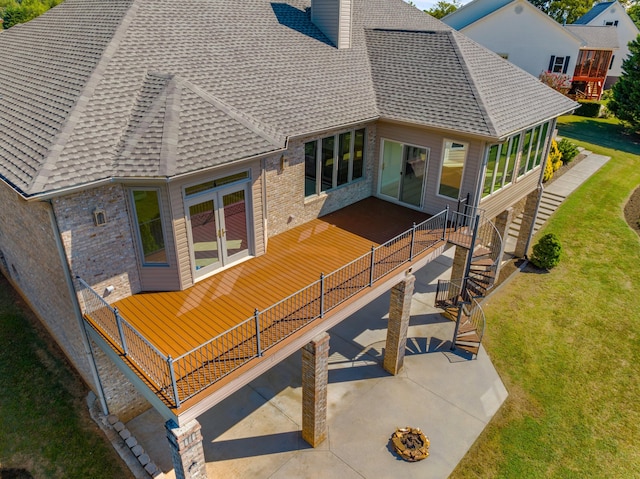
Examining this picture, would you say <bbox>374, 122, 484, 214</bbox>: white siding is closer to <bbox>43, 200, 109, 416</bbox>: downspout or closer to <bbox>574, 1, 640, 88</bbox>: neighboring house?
<bbox>43, 200, 109, 416</bbox>: downspout

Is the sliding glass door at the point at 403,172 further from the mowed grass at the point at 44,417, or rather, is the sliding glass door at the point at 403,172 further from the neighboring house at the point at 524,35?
the neighboring house at the point at 524,35

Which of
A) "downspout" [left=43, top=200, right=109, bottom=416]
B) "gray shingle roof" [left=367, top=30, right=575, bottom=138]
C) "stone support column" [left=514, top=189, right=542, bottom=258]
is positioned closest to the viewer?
"downspout" [left=43, top=200, right=109, bottom=416]

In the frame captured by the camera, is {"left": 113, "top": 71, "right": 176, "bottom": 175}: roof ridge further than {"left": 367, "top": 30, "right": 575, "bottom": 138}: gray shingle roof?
No

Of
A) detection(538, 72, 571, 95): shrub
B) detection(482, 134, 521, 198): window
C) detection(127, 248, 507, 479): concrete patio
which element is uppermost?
detection(482, 134, 521, 198): window

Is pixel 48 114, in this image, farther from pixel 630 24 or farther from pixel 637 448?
pixel 630 24

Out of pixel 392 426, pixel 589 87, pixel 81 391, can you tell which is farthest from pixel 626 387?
pixel 589 87

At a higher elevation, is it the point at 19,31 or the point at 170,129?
the point at 19,31

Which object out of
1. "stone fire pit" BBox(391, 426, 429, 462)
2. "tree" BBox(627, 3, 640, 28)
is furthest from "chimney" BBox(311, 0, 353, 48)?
"tree" BBox(627, 3, 640, 28)
